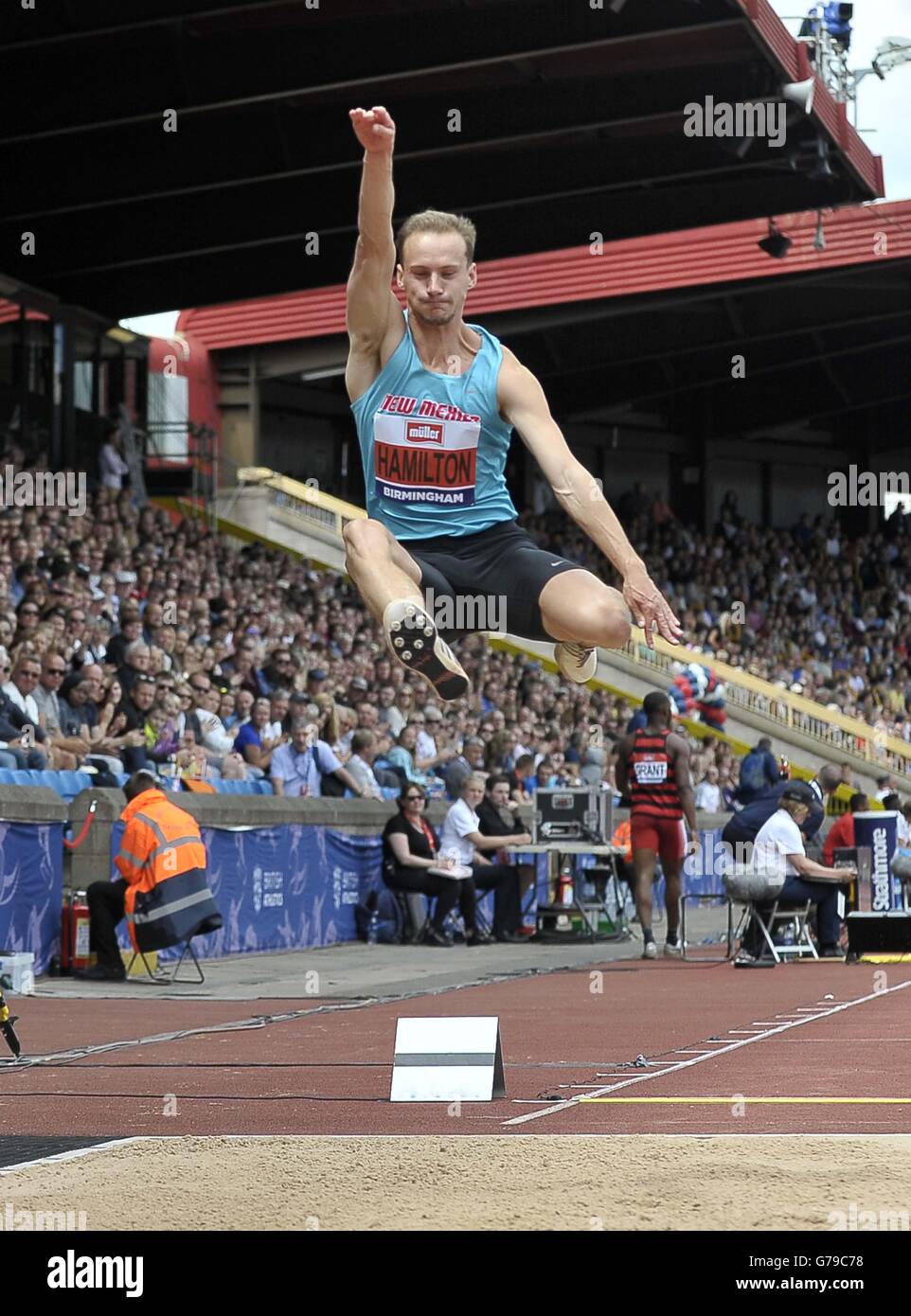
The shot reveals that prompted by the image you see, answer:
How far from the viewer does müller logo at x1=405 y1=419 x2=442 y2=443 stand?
680 cm

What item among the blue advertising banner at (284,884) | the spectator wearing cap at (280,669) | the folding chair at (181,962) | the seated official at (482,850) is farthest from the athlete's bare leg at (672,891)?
the spectator wearing cap at (280,669)

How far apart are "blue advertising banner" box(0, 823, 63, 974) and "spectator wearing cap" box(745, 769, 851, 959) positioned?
17.3 feet

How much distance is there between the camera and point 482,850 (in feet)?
59.0

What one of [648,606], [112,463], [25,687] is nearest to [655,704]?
[25,687]

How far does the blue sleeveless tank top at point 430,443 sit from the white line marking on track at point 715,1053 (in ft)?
6.77

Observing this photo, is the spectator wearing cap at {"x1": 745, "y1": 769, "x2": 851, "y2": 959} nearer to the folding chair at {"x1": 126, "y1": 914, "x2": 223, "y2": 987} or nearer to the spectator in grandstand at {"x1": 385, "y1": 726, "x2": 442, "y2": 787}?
the folding chair at {"x1": 126, "y1": 914, "x2": 223, "y2": 987}

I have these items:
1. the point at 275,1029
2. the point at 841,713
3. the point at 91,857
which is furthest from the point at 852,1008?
the point at 841,713

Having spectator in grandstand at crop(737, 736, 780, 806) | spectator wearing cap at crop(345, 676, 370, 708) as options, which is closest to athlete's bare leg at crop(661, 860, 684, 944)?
spectator in grandstand at crop(737, 736, 780, 806)

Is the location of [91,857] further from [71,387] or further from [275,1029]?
[71,387]

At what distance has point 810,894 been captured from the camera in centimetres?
1549

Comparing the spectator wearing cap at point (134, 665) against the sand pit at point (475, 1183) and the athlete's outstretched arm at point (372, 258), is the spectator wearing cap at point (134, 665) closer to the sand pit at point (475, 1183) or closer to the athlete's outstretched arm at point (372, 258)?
the athlete's outstretched arm at point (372, 258)

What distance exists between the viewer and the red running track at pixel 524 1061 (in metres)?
6.77

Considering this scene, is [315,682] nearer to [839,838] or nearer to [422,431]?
[839,838]

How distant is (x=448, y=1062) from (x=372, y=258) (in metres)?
2.96
